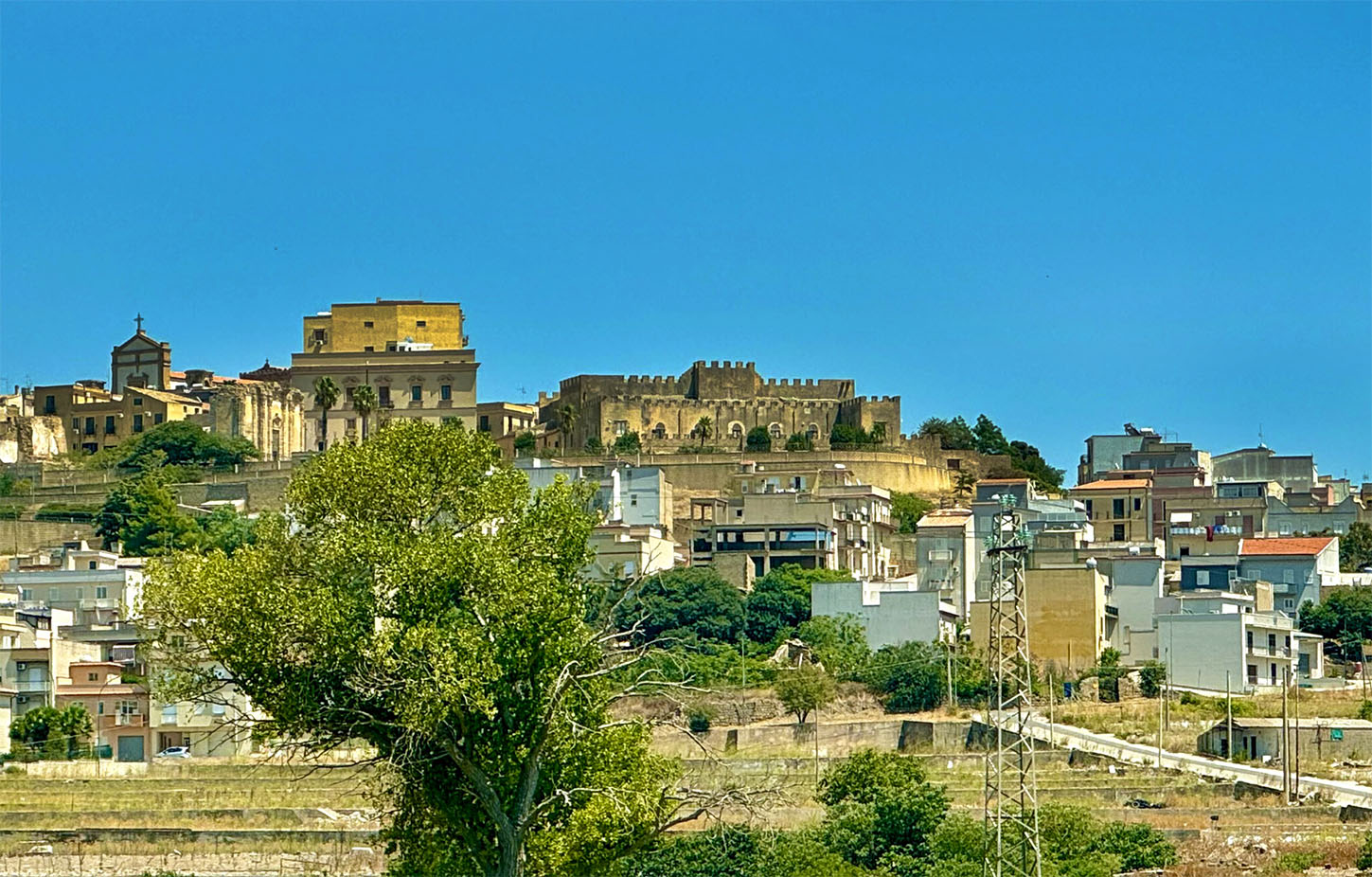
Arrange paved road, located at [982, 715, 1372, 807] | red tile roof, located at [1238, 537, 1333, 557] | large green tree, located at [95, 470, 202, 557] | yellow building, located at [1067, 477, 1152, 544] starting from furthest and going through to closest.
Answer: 1. yellow building, located at [1067, 477, 1152, 544]
2. large green tree, located at [95, 470, 202, 557]
3. red tile roof, located at [1238, 537, 1333, 557]
4. paved road, located at [982, 715, 1372, 807]

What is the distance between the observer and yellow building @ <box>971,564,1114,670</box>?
199 feet

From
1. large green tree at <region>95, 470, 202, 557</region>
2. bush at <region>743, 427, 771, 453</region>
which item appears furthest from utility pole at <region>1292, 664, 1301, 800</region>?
bush at <region>743, 427, 771, 453</region>

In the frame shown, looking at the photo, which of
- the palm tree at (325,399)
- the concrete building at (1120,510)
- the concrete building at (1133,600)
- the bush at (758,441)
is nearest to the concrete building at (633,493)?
the palm tree at (325,399)

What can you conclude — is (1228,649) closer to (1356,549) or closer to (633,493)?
(1356,549)

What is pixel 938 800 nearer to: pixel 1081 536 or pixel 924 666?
pixel 924 666

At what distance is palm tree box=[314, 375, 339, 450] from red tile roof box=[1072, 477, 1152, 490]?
2531 centimetres

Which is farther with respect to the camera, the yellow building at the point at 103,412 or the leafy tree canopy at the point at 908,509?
the yellow building at the point at 103,412

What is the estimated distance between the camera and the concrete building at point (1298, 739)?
49.5 meters

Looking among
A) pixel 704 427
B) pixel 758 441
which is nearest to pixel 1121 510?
pixel 758 441

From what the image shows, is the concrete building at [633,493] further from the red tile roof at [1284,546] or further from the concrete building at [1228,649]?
the concrete building at [1228,649]

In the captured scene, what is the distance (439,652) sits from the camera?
2692 cm

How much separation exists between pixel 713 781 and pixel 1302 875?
1187 centimetres

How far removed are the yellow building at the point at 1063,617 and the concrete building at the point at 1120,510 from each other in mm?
17494

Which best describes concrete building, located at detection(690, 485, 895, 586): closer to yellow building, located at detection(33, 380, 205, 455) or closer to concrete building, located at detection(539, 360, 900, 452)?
concrete building, located at detection(539, 360, 900, 452)
